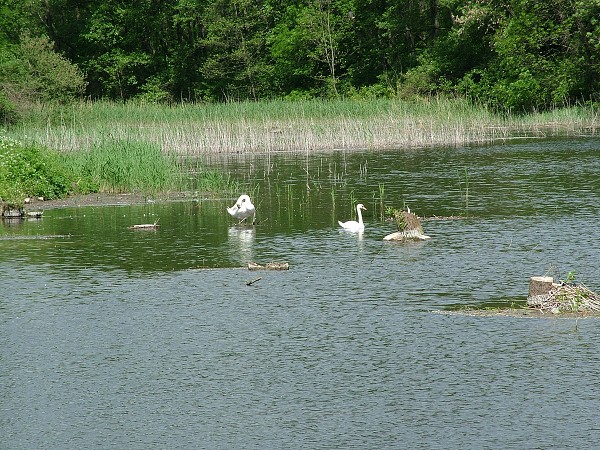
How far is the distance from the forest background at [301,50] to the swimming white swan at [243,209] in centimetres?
2361

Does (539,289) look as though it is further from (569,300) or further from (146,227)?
(146,227)

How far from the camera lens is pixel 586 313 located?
11.8 m

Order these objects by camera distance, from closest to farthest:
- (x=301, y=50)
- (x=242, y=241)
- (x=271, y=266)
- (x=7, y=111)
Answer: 1. (x=271, y=266)
2. (x=242, y=241)
3. (x=7, y=111)
4. (x=301, y=50)

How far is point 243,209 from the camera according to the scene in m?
19.4

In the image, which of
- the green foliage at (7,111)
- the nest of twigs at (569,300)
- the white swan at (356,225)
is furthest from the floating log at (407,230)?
the green foliage at (7,111)

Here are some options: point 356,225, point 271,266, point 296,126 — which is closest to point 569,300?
point 271,266

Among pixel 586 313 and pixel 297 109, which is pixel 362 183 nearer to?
pixel 586 313

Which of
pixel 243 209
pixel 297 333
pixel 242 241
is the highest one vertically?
pixel 243 209

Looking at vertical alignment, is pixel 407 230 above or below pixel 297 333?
above

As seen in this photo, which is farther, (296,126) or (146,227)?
(296,126)

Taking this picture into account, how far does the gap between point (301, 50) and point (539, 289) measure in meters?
46.6

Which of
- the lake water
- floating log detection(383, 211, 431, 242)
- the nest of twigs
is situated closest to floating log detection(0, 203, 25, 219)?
the lake water

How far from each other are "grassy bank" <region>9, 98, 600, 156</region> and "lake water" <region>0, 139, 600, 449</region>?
40.0 ft

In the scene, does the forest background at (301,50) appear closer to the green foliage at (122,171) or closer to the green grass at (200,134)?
the green grass at (200,134)
